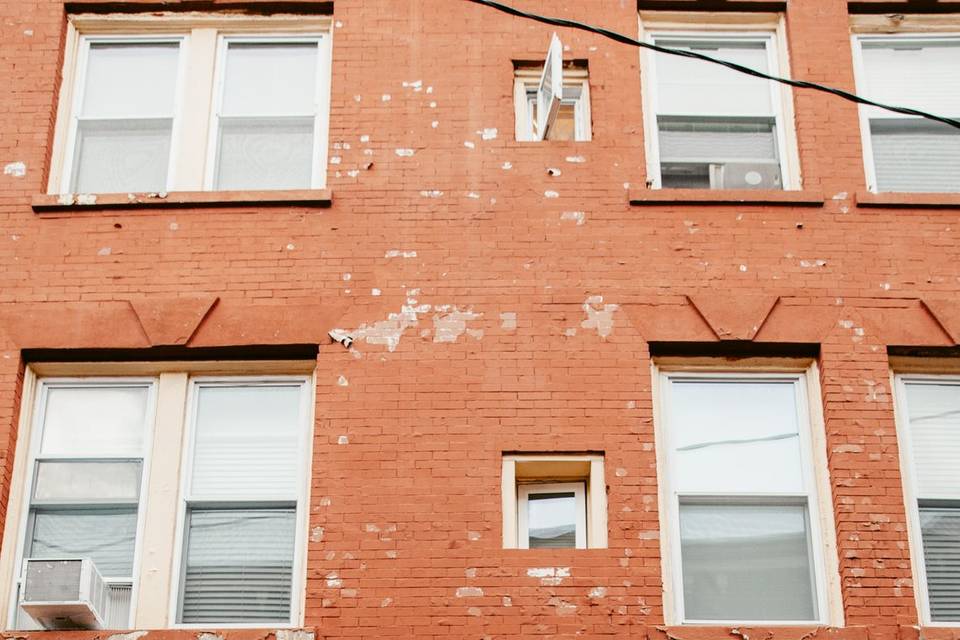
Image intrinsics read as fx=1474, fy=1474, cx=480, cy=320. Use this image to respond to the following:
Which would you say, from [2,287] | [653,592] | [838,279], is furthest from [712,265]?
[2,287]

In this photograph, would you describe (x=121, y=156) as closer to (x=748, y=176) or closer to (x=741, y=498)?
(x=748, y=176)

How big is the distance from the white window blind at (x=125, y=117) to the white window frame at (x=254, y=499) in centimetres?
173

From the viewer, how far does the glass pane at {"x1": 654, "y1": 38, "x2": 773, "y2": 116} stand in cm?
1122

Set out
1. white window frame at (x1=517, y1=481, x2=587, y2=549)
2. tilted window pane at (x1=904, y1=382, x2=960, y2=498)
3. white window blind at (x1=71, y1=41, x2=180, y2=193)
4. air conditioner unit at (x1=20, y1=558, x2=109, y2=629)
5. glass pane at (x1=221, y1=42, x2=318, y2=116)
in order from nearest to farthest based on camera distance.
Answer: air conditioner unit at (x1=20, y1=558, x2=109, y2=629), white window frame at (x1=517, y1=481, x2=587, y2=549), tilted window pane at (x1=904, y1=382, x2=960, y2=498), white window blind at (x1=71, y1=41, x2=180, y2=193), glass pane at (x1=221, y1=42, x2=318, y2=116)

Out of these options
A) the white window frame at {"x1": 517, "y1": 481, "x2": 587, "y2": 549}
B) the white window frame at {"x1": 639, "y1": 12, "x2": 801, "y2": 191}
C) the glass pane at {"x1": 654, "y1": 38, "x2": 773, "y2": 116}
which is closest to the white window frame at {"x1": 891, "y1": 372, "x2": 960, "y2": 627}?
the white window frame at {"x1": 639, "y1": 12, "x2": 801, "y2": 191}

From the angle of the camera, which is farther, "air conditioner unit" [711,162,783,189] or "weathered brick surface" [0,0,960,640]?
"air conditioner unit" [711,162,783,189]

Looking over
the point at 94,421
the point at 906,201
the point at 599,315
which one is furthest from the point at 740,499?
the point at 94,421

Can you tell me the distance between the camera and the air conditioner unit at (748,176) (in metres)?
10.9

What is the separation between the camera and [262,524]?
9.67 m

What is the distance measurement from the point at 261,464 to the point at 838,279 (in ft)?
13.6

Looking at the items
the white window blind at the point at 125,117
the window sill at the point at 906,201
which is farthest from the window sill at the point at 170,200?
the window sill at the point at 906,201

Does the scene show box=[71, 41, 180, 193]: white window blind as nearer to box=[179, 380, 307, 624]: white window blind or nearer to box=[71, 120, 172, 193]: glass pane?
box=[71, 120, 172, 193]: glass pane

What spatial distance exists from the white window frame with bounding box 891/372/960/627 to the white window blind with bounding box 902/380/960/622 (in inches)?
0.7

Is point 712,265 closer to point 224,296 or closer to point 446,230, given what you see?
point 446,230
